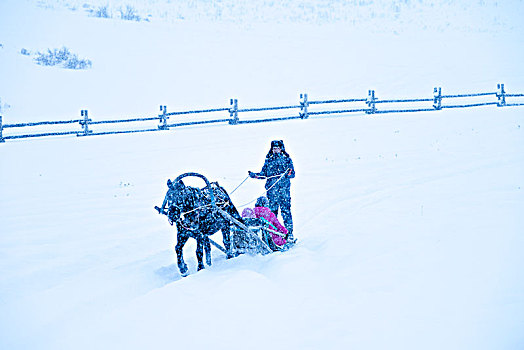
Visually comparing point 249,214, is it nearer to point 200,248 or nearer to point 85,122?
point 200,248

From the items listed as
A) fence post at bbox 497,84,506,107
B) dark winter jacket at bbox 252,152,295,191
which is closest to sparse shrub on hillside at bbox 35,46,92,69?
fence post at bbox 497,84,506,107

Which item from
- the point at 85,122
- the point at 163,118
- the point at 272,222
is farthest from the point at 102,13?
the point at 272,222

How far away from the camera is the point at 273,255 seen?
6.69m

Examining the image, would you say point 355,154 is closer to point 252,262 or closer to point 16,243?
point 252,262

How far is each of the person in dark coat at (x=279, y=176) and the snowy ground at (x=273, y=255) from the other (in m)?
0.62

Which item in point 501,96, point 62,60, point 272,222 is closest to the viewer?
point 272,222

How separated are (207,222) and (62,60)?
82.9 ft

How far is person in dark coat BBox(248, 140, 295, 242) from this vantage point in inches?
294

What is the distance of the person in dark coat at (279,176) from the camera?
7.46 metres

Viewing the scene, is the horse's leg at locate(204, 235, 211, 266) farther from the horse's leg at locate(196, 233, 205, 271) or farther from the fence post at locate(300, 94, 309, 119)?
the fence post at locate(300, 94, 309, 119)

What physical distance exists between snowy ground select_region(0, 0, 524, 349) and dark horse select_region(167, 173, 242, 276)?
0.49 m

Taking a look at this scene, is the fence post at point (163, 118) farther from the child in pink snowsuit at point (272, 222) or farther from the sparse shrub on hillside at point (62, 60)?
the child in pink snowsuit at point (272, 222)

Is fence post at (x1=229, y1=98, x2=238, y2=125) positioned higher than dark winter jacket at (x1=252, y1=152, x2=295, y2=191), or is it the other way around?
fence post at (x1=229, y1=98, x2=238, y2=125)

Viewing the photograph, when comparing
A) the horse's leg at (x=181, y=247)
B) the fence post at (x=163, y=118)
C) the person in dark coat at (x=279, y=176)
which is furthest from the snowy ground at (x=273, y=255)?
the fence post at (x=163, y=118)
